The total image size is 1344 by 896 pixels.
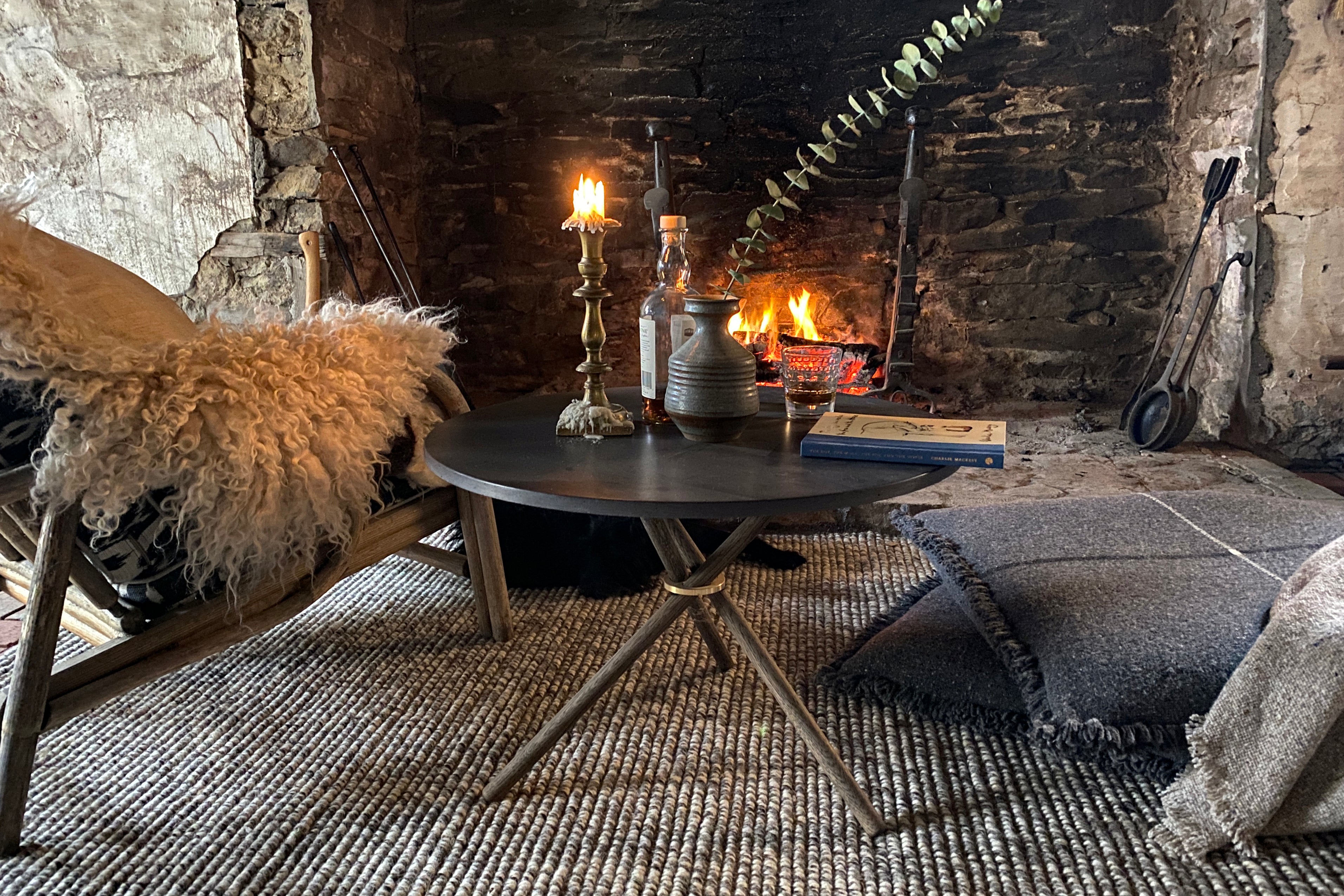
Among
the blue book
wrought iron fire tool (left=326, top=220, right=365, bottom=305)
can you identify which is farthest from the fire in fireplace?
the blue book

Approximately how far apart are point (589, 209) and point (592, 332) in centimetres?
20

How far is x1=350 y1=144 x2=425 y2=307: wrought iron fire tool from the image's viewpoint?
9.74ft

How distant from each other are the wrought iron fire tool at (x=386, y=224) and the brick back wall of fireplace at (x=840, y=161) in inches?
8.4

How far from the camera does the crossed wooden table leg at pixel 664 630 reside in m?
1.37

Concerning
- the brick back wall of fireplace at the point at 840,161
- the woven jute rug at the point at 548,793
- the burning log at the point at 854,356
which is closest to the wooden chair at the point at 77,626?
the woven jute rug at the point at 548,793

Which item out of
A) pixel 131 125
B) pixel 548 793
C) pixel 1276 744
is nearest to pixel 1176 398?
pixel 1276 744

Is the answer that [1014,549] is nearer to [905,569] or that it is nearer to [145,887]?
[905,569]

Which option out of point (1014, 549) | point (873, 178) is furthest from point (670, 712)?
point (873, 178)

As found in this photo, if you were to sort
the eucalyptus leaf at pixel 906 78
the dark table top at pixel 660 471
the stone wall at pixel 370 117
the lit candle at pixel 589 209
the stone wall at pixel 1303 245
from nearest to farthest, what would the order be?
the dark table top at pixel 660 471, the lit candle at pixel 589 209, the eucalyptus leaf at pixel 906 78, the stone wall at pixel 1303 245, the stone wall at pixel 370 117

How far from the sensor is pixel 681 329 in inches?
58.1

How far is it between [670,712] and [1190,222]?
261cm

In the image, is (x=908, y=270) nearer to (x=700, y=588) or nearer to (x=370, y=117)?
(x=370, y=117)

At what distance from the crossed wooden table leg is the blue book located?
16 centimetres

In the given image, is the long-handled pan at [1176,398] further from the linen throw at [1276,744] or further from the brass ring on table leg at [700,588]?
the brass ring on table leg at [700,588]
